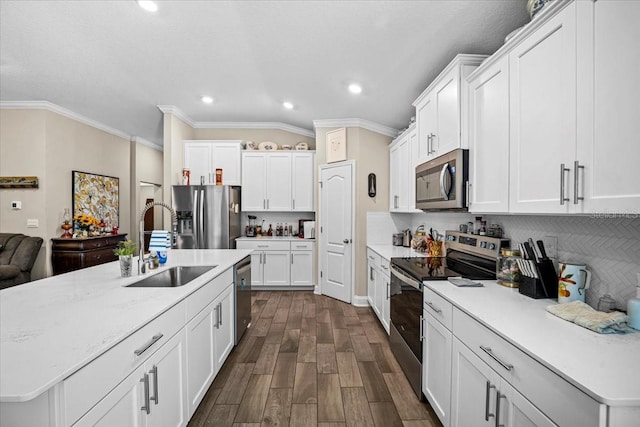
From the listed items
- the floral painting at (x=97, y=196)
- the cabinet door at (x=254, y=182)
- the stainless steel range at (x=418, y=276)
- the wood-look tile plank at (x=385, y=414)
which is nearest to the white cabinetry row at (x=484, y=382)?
the stainless steel range at (x=418, y=276)

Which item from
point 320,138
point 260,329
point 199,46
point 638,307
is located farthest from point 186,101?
point 638,307

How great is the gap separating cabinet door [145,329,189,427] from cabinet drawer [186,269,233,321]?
0.53 ft

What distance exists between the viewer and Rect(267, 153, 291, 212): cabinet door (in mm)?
5141

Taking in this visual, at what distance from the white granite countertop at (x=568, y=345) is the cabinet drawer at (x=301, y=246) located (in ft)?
11.3

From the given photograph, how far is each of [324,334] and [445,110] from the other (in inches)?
97.8

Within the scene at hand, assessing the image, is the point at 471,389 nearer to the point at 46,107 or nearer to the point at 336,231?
the point at 336,231

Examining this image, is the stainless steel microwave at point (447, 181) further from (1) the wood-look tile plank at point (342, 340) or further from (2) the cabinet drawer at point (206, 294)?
(2) the cabinet drawer at point (206, 294)

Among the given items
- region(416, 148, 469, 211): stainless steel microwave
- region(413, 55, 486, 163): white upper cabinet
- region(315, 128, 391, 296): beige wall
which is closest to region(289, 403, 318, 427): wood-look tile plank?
region(416, 148, 469, 211): stainless steel microwave

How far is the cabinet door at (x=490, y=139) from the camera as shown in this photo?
5.57ft

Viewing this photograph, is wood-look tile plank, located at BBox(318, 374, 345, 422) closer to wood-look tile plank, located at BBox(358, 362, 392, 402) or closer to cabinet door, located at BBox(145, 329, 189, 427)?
wood-look tile plank, located at BBox(358, 362, 392, 402)

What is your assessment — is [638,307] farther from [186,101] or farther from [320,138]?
[186,101]

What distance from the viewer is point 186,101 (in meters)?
4.25

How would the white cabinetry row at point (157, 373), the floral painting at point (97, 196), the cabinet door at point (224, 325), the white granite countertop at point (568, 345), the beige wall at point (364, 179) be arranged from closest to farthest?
1. the white granite countertop at point (568, 345)
2. the white cabinetry row at point (157, 373)
3. the cabinet door at point (224, 325)
4. the beige wall at point (364, 179)
5. the floral painting at point (97, 196)

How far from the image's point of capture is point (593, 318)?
1.21m
